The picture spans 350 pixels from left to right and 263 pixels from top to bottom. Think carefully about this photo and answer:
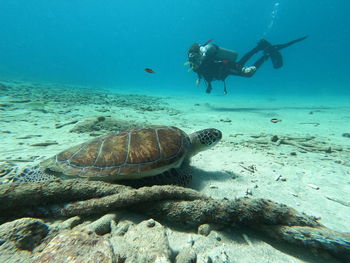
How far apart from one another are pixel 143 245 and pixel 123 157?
1454 millimetres

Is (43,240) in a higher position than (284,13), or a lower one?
lower

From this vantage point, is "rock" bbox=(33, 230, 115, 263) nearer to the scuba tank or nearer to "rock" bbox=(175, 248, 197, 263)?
"rock" bbox=(175, 248, 197, 263)

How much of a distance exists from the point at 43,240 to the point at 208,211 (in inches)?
55.5

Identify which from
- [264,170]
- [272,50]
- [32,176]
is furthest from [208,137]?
[272,50]

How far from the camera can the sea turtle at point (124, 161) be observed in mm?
2451

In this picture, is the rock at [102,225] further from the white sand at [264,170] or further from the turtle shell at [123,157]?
the white sand at [264,170]

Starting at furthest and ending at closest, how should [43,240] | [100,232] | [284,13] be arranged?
1. [284,13]
2. [100,232]
3. [43,240]

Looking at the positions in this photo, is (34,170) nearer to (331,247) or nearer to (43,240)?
(43,240)

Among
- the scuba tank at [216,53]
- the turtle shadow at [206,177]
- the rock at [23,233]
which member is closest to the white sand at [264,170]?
the turtle shadow at [206,177]

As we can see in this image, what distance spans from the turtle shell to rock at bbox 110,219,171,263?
103cm

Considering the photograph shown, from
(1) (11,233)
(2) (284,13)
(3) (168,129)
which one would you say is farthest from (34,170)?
(2) (284,13)

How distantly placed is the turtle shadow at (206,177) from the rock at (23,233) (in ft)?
6.12

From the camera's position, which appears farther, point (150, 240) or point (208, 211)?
point (208, 211)

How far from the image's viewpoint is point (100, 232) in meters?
1.50
